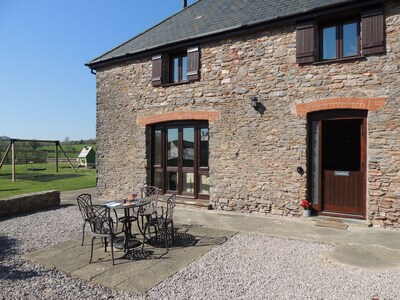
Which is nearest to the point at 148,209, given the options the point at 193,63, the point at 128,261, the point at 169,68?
the point at 128,261

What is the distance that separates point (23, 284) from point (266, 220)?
16.9ft

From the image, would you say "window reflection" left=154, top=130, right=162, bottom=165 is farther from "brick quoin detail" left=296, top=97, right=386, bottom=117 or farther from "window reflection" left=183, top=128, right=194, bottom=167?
"brick quoin detail" left=296, top=97, right=386, bottom=117

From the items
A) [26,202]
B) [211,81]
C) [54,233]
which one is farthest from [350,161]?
[26,202]

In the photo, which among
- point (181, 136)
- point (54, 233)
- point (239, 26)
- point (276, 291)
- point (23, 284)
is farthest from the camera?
point (181, 136)

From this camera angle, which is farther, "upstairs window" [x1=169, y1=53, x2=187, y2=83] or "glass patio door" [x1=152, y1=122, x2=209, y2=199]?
"upstairs window" [x1=169, y1=53, x2=187, y2=83]

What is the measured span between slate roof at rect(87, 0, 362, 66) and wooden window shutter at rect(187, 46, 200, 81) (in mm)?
375

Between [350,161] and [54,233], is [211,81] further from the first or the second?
[54,233]

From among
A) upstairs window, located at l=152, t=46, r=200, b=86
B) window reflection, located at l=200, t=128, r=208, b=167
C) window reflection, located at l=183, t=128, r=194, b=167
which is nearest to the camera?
window reflection, located at l=200, t=128, r=208, b=167

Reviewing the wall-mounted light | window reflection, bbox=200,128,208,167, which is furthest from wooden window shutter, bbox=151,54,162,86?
the wall-mounted light

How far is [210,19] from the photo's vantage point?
9.38 metres

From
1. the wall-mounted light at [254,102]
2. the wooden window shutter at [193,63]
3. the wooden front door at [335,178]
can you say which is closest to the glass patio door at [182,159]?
the wooden window shutter at [193,63]

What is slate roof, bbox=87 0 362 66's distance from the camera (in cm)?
739

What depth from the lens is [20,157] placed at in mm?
30266

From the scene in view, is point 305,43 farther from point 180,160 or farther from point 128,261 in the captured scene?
point 128,261
